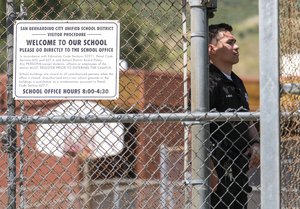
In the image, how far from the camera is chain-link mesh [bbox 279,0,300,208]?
4.73 metres

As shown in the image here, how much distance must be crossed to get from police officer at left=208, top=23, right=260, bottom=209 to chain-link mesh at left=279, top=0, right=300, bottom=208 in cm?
72

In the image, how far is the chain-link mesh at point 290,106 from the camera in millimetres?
4730

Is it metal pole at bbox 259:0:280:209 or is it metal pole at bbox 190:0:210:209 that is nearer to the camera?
metal pole at bbox 259:0:280:209

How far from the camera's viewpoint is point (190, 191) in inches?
223

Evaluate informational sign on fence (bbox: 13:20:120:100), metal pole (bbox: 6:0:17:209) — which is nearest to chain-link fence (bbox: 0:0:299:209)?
metal pole (bbox: 6:0:17:209)

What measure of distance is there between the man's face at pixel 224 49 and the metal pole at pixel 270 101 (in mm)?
2113

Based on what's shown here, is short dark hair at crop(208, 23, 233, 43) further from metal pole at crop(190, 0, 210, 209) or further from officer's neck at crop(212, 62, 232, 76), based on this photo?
metal pole at crop(190, 0, 210, 209)

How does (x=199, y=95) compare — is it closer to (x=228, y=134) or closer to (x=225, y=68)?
(x=228, y=134)

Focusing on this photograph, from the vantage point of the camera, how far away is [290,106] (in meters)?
4.91

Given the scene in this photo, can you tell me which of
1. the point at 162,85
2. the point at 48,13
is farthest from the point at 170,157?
the point at 48,13

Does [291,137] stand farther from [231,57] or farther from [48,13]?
[48,13]

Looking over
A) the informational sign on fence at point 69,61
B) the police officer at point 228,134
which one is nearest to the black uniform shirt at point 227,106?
the police officer at point 228,134

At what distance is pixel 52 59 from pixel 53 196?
1.30 meters

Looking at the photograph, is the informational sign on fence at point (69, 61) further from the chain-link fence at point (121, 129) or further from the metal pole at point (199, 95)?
the metal pole at point (199, 95)
